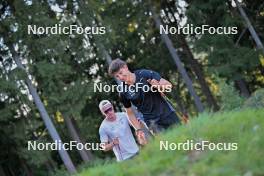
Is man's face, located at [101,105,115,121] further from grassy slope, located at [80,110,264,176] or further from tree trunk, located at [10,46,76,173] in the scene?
tree trunk, located at [10,46,76,173]

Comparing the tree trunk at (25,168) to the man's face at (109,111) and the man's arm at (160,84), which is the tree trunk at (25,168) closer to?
the man's face at (109,111)

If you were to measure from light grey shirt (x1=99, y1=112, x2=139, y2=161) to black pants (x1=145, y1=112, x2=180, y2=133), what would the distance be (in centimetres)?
59

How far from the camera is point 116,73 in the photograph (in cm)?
769

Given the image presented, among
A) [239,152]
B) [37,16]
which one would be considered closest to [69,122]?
[37,16]

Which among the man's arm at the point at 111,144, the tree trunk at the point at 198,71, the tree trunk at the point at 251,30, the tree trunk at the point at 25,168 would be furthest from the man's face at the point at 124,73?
the tree trunk at the point at 25,168

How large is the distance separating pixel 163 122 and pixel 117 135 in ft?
3.12

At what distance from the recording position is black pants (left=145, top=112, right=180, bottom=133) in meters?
7.92

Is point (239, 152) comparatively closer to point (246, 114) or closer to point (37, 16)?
point (246, 114)

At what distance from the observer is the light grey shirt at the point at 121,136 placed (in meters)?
8.48

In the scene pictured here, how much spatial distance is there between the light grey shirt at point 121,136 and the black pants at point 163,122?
1.92 ft

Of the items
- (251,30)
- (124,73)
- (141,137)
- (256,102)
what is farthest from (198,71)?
(124,73)

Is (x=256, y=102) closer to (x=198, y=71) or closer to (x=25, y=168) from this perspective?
(x=198, y=71)

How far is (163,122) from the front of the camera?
795cm

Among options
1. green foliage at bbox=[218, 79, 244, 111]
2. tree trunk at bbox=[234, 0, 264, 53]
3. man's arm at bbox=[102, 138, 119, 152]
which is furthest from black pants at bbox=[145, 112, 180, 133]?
tree trunk at bbox=[234, 0, 264, 53]
